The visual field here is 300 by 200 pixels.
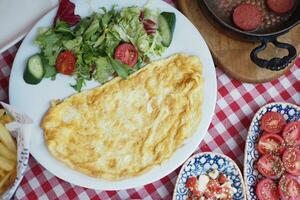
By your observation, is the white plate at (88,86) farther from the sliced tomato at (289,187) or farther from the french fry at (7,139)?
the sliced tomato at (289,187)

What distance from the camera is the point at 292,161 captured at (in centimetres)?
212

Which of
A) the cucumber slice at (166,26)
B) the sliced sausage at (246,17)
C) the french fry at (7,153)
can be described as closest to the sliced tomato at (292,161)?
the sliced sausage at (246,17)

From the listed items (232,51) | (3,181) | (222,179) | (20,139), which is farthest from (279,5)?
(3,181)

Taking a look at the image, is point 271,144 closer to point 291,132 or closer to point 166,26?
point 291,132

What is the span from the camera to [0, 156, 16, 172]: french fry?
188cm

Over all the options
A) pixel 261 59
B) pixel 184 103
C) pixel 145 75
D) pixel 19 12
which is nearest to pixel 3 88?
pixel 19 12

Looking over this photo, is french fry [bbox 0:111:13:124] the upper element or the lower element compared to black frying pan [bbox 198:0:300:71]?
upper

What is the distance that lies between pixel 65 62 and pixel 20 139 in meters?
0.35

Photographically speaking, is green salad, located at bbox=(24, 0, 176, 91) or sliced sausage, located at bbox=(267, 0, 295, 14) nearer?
green salad, located at bbox=(24, 0, 176, 91)

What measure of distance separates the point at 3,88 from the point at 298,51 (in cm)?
115

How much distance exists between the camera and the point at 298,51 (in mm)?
2230

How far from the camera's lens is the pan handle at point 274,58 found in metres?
2.06

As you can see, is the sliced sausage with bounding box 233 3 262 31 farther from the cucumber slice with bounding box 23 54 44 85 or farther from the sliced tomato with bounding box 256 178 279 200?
the cucumber slice with bounding box 23 54 44 85

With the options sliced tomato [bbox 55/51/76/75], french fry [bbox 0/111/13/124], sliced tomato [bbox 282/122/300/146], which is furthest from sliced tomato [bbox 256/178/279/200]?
french fry [bbox 0/111/13/124]
